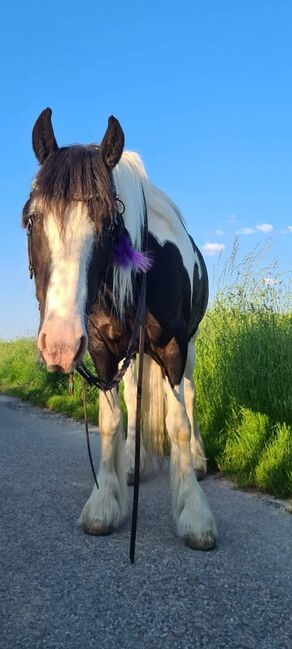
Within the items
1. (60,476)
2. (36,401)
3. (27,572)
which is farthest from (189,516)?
(36,401)

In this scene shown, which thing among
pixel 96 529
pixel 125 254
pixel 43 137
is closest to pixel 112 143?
pixel 43 137

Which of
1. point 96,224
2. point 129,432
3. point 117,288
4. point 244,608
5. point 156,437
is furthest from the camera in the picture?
point 129,432

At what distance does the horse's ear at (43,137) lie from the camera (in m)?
2.38

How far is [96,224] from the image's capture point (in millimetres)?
2246

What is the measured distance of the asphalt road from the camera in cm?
184

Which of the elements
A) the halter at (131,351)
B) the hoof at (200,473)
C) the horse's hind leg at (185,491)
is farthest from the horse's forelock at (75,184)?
the hoof at (200,473)

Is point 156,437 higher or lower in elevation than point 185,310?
lower

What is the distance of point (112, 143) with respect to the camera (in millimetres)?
2424

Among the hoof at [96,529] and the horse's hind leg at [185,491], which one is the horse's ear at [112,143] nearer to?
the horse's hind leg at [185,491]

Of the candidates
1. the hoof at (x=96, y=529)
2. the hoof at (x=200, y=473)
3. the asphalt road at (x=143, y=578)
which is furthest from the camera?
the hoof at (x=200, y=473)

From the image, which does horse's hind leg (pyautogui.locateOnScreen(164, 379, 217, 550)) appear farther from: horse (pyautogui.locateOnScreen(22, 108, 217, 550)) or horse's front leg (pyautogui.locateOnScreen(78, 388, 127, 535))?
horse's front leg (pyautogui.locateOnScreen(78, 388, 127, 535))

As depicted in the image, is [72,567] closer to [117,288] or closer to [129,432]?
[117,288]

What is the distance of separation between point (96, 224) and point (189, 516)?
5.03 feet

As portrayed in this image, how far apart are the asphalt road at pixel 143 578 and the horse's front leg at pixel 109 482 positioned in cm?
7
